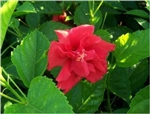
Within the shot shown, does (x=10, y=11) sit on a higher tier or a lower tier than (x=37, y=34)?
Result: higher

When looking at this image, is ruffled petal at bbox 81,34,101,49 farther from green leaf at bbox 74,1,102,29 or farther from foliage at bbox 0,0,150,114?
green leaf at bbox 74,1,102,29

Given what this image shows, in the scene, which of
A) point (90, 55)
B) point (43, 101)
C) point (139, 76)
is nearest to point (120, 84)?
point (139, 76)

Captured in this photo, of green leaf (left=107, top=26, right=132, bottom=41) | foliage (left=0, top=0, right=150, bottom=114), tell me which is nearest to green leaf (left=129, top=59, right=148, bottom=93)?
foliage (left=0, top=0, right=150, bottom=114)

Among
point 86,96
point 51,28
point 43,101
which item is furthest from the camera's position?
point 51,28

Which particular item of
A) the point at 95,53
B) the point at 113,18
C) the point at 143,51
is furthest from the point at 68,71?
the point at 113,18

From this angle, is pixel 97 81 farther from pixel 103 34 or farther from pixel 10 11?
pixel 10 11

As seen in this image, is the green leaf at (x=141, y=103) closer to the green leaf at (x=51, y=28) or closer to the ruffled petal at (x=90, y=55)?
the ruffled petal at (x=90, y=55)

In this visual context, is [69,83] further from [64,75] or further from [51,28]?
[51,28]

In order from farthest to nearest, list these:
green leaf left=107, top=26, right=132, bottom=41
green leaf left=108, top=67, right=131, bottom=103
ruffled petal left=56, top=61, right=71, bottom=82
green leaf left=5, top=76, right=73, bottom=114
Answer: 1. green leaf left=107, top=26, right=132, bottom=41
2. green leaf left=108, top=67, right=131, bottom=103
3. ruffled petal left=56, top=61, right=71, bottom=82
4. green leaf left=5, top=76, right=73, bottom=114
